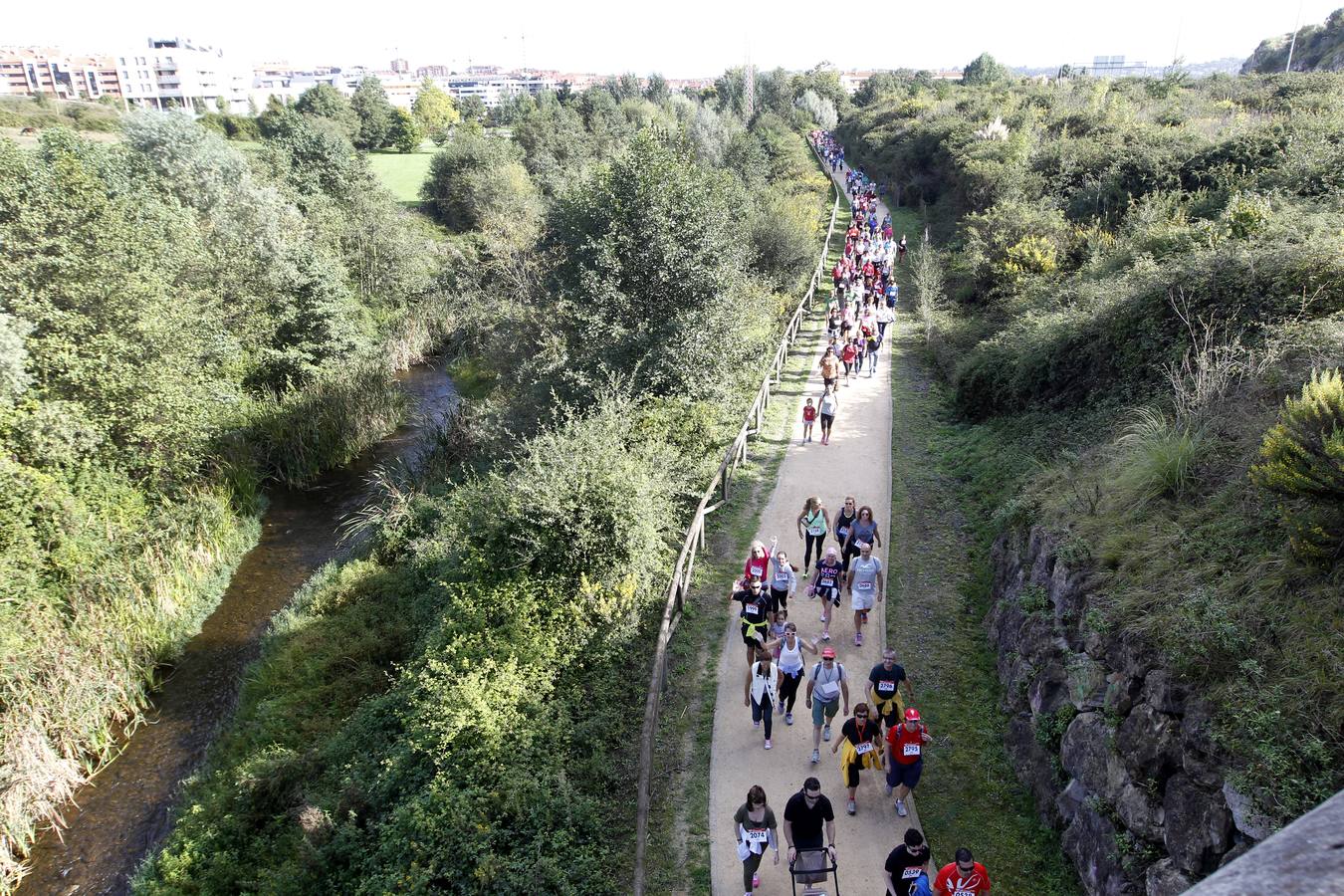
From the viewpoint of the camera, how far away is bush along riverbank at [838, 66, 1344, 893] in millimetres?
5906

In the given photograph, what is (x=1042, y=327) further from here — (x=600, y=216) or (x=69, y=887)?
(x=69, y=887)

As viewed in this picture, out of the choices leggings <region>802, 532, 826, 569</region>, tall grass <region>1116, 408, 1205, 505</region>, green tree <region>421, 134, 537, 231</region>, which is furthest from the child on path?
green tree <region>421, 134, 537, 231</region>

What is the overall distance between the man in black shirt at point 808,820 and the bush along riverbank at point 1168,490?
7.82ft

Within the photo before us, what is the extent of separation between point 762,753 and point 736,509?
232 inches

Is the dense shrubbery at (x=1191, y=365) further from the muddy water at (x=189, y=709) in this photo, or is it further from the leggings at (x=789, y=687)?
the muddy water at (x=189, y=709)

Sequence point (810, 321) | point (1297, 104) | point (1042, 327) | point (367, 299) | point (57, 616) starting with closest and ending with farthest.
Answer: point (57, 616)
point (1042, 327)
point (1297, 104)
point (810, 321)
point (367, 299)

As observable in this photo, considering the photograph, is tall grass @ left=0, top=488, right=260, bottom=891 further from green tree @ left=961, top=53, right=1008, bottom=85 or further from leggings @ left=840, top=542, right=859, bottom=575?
green tree @ left=961, top=53, right=1008, bottom=85

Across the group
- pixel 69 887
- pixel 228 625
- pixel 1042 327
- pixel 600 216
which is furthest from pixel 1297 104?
pixel 69 887

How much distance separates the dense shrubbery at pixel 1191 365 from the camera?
20.4 feet

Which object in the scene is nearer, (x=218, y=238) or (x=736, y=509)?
(x=736, y=509)

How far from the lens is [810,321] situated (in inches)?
1008

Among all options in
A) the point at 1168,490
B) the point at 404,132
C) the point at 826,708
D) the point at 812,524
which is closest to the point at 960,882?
the point at 826,708

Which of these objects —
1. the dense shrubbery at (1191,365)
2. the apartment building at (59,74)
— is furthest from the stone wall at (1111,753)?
the apartment building at (59,74)

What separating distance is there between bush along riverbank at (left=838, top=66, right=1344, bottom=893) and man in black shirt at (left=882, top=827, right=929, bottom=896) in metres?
1.60
